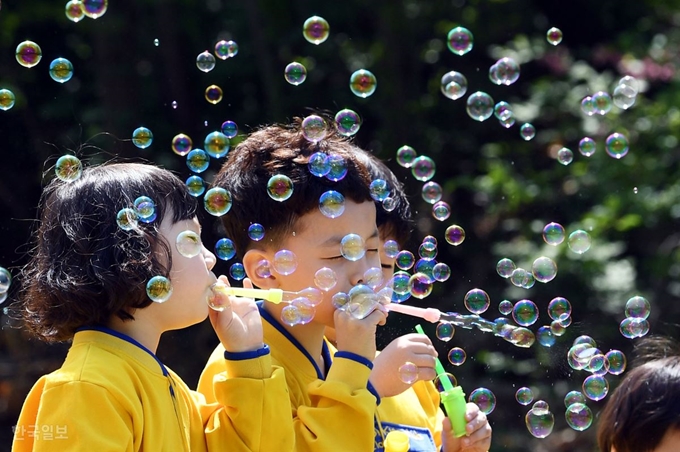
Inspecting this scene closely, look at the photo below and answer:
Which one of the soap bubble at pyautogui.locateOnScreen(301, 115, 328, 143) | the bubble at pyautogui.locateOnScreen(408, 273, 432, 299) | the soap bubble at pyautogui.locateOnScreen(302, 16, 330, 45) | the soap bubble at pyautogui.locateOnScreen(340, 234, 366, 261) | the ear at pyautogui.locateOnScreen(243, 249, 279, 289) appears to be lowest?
the bubble at pyautogui.locateOnScreen(408, 273, 432, 299)

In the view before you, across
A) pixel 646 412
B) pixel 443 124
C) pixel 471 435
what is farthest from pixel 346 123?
pixel 443 124

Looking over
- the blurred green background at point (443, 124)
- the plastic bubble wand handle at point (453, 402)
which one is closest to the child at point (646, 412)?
the plastic bubble wand handle at point (453, 402)

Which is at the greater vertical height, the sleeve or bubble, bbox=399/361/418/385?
bubble, bbox=399/361/418/385

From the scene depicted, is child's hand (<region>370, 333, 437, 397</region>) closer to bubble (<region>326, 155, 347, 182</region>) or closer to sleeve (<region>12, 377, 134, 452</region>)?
bubble (<region>326, 155, 347, 182</region>)

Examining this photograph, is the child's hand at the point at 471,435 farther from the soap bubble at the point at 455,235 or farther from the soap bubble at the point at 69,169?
the soap bubble at the point at 69,169

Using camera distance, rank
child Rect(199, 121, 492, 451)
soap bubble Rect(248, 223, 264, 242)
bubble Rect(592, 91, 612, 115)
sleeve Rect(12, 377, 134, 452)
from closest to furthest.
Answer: sleeve Rect(12, 377, 134, 452) < child Rect(199, 121, 492, 451) < soap bubble Rect(248, 223, 264, 242) < bubble Rect(592, 91, 612, 115)

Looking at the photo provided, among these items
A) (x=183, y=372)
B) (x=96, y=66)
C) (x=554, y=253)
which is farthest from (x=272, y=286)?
(x=96, y=66)

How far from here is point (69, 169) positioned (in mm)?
1702

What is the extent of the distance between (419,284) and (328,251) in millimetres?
355

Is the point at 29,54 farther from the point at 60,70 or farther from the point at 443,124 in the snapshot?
the point at 443,124

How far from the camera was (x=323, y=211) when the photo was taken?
5.88 ft

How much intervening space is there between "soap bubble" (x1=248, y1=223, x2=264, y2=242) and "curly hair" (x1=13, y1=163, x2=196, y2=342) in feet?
0.78

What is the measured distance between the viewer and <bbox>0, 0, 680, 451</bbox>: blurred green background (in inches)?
151

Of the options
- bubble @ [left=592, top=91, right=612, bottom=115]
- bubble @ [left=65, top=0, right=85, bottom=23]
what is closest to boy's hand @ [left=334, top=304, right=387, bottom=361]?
bubble @ [left=65, top=0, right=85, bottom=23]
